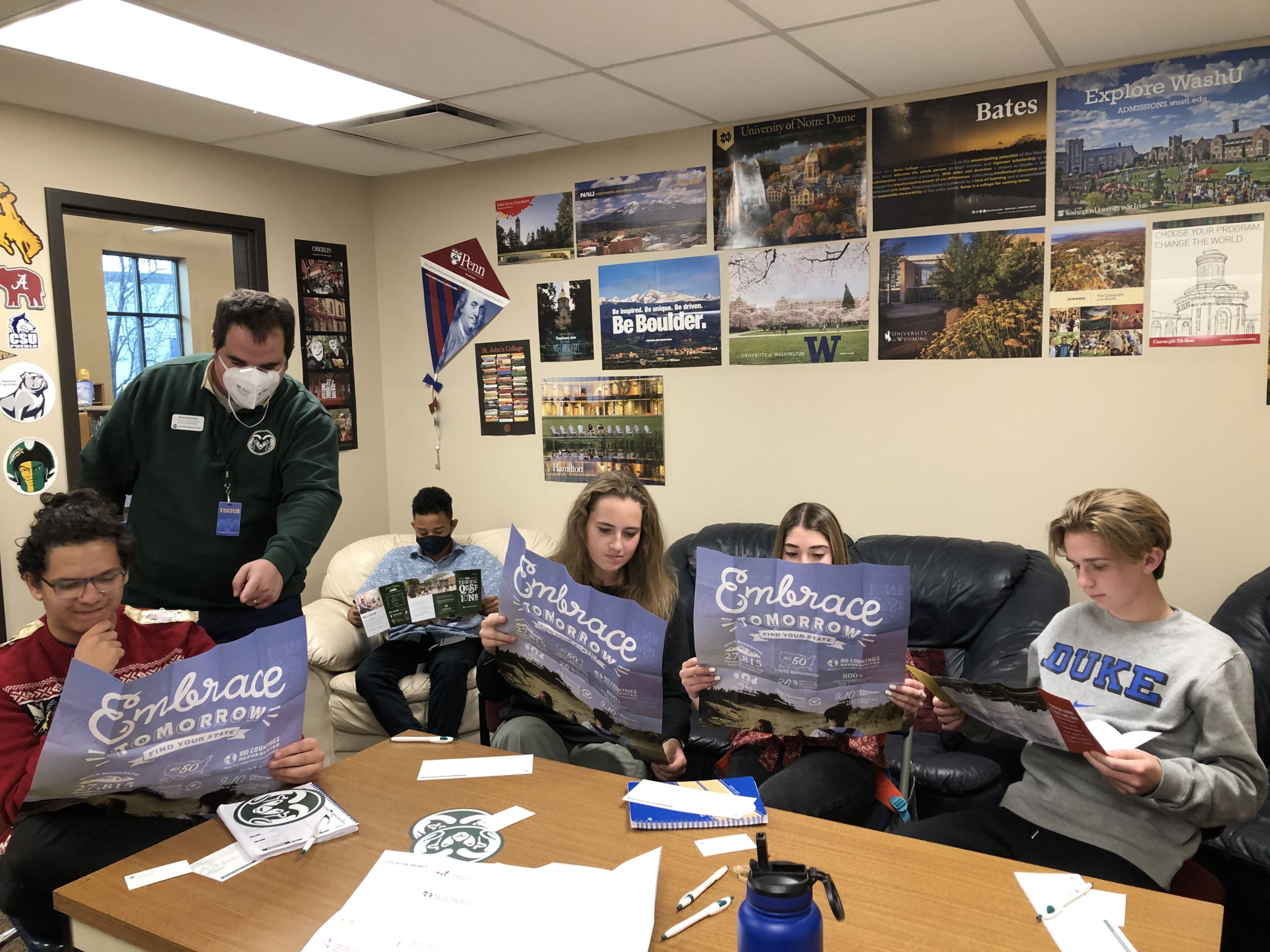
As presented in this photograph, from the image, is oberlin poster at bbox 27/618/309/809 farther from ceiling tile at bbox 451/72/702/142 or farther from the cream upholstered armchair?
ceiling tile at bbox 451/72/702/142

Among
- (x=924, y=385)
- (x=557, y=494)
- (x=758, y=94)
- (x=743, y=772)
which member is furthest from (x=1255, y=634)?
(x=557, y=494)

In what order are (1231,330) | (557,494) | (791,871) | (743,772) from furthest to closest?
(557,494)
(1231,330)
(743,772)
(791,871)

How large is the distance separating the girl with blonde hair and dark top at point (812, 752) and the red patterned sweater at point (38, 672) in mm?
1081

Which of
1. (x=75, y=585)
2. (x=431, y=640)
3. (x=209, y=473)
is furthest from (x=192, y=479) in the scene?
(x=431, y=640)

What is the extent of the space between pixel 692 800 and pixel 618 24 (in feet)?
7.02

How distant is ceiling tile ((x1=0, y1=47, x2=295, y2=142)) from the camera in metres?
2.87

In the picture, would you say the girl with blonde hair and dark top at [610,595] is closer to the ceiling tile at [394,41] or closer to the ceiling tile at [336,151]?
the ceiling tile at [394,41]

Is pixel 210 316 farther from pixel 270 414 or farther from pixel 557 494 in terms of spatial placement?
pixel 270 414

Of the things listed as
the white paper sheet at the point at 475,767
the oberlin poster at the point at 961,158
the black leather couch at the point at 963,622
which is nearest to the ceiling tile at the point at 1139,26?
the oberlin poster at the point at 961,158

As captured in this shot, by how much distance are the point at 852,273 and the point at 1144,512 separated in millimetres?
2049

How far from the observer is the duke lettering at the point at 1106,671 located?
1.73 meters

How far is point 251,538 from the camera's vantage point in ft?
8.07

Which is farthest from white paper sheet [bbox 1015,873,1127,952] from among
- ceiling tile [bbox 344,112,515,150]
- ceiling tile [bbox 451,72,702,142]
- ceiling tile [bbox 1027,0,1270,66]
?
ceiling tile [bbox 344,112,515,150]

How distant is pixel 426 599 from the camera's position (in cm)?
349
